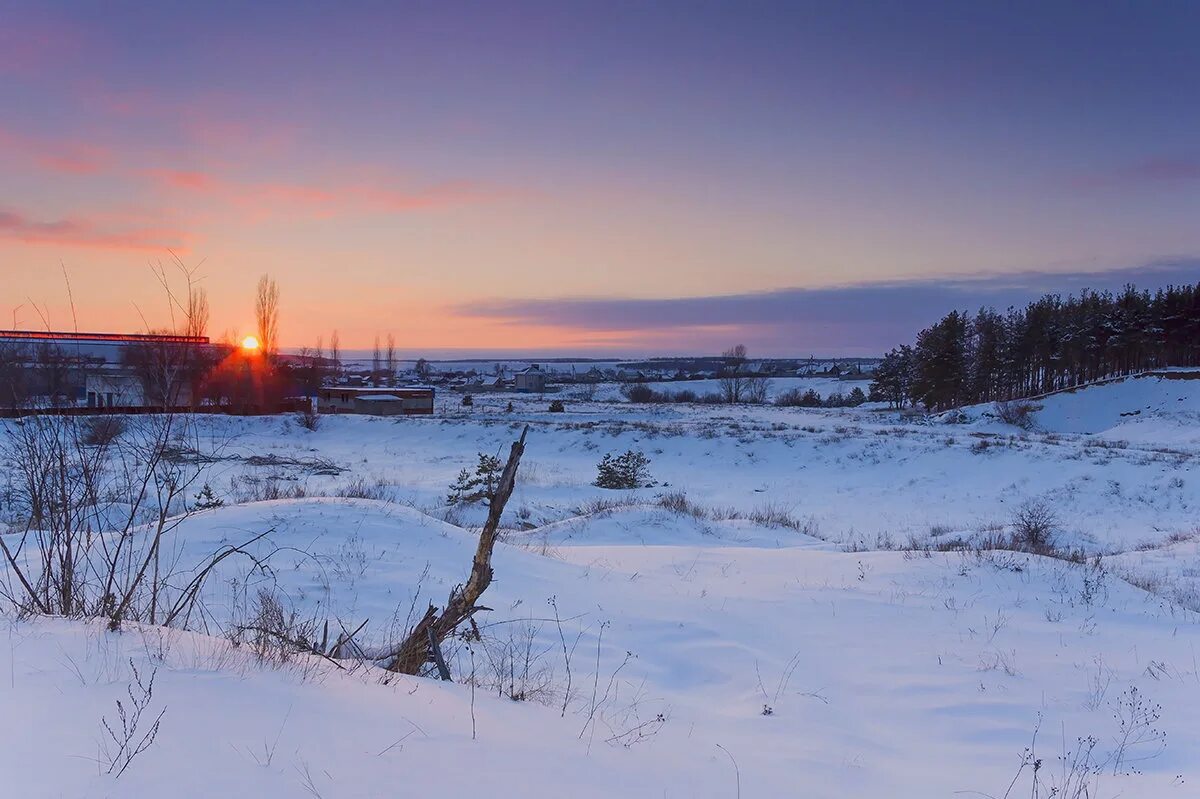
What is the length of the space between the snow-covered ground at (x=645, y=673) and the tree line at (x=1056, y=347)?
50034 mm

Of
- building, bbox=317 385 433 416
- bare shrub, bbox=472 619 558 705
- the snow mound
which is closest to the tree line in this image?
building, bbox=317 385 433 416

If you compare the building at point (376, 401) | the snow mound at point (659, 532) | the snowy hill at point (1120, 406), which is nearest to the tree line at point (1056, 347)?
the snowy hill at point (1120, 406)

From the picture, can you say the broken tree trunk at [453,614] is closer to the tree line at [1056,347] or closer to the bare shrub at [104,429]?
the bare shrub at [104,429]

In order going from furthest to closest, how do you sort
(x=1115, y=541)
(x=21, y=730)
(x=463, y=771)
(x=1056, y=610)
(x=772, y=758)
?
(x=1115, y=541) < (x=1056, y=610) < (x=772, y=758) < (x=463, y=771) < (x=21, y=730)

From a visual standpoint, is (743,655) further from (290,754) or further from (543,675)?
(290,754)

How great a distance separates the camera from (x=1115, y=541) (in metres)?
16.2

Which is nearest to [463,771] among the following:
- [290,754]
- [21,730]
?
[290,754]

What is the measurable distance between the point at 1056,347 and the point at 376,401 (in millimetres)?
57487

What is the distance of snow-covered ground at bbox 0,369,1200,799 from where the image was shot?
3061 mm

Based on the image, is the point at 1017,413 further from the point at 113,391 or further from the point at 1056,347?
the point at 113,391

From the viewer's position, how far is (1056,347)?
6131 centimetres

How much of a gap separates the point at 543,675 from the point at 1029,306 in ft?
241

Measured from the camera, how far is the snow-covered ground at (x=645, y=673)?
3.06 m

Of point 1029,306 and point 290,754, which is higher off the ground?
point 1029,306
